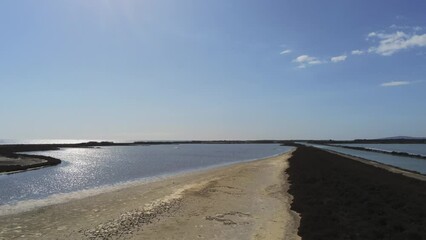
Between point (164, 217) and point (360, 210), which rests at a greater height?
point (360, 210)

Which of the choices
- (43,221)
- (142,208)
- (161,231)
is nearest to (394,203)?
(161,231)

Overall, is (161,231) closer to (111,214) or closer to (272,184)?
(111,214)

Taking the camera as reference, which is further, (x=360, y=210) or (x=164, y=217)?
(x=164, y=217)

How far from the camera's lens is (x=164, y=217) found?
20.5 m

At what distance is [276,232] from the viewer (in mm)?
17078

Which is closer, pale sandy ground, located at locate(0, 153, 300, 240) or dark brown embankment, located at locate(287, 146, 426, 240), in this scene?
dark brown embankment, located at locate(287, 146, 426, 240)

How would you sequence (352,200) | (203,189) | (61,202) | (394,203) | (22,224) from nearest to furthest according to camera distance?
(22,224) < (394,203) < (352,200) < (61,202) < (203,189)

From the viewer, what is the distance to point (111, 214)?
69.5 feet

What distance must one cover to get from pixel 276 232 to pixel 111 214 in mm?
8969

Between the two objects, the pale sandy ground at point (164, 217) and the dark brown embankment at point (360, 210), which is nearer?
the dark brown embankment at point (360, 210)

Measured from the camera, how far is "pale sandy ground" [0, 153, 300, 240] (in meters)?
16.9

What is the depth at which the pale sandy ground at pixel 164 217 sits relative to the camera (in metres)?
16.9

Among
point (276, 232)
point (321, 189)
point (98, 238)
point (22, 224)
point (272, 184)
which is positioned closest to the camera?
point (98, 238)

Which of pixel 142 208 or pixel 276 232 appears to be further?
pixel 142 208
